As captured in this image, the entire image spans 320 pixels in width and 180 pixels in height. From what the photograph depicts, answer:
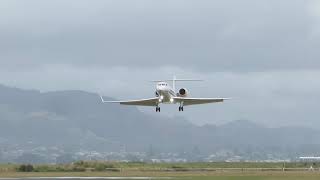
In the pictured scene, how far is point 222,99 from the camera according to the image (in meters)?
121

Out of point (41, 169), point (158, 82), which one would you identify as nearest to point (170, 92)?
point (158, 82)

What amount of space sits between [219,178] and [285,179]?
8.76 meters

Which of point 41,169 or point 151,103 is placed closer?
point 151,103

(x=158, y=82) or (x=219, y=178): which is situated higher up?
(x=158, y=82)

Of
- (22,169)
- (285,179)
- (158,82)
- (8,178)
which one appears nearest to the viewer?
(285,179)

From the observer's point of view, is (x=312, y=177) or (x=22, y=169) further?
(x=22, y=169)

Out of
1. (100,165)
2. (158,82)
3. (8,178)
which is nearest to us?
(8,178)

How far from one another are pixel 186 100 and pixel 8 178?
32.2m

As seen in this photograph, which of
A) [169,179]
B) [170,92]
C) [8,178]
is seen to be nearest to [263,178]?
[169,179]

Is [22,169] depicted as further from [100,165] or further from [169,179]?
[169,179]

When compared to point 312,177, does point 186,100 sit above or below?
above

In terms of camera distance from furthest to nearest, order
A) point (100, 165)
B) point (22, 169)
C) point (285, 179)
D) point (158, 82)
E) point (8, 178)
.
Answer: point (100, 165) → point (22, 169) → point (158, 82) → point (8, 178) → point (285, 179)

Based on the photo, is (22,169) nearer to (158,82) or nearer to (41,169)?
(41,169)

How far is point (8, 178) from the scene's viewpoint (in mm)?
103812
